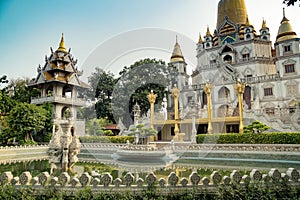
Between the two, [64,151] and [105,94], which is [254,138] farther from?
[105,94]

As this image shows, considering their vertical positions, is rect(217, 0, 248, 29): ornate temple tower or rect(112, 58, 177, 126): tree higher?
rect(217, 0, 248, 29): ornate temple tower

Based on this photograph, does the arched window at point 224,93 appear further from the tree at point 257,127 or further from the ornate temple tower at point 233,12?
the ornate temple tower at point 233,12

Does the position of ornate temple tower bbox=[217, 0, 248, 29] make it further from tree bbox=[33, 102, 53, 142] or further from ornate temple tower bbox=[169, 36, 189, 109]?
tree bbox=[33, 102, 53, 142]

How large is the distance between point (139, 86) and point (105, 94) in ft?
22.9

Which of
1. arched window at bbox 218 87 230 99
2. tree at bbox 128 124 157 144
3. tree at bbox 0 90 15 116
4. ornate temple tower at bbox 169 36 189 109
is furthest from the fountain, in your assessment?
ornate temple tower at bbox 169 36 189 109

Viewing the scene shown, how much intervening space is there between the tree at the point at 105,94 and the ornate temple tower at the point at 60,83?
451 cm

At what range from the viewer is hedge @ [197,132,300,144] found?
55.9ft

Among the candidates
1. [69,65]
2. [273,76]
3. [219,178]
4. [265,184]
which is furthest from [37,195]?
[273,76]

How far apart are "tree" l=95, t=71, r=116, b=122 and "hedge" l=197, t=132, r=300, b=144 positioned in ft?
62.4

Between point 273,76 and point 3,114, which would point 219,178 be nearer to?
point 3,114

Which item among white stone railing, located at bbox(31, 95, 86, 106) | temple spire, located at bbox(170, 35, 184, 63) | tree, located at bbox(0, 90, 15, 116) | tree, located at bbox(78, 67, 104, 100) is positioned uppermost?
temple spire, located at bbox(170, 35, 184, 63)

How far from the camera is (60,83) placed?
30.3m

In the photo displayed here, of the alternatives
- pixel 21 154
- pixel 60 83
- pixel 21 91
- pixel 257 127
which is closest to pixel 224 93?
pixel 257 127

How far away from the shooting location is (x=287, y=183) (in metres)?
5.59
